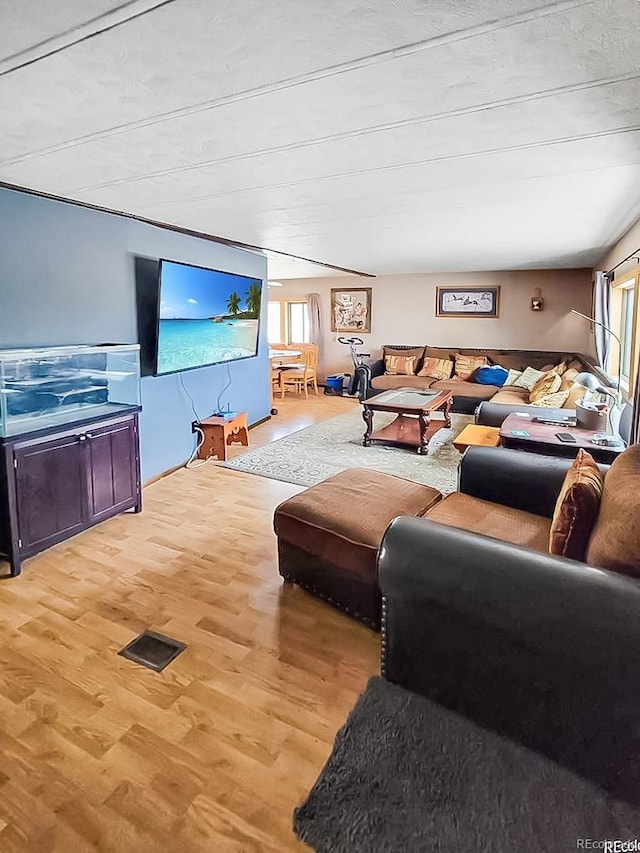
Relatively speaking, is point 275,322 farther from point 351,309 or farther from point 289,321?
point 351,309

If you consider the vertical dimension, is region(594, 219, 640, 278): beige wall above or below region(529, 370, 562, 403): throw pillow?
above

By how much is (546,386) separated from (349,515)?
14.5ft

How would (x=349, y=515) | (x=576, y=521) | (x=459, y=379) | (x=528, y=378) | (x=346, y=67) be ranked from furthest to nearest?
(x=459, y=379) → (x=528, y=378) → (x=349, y=515) → (x=576, y=521) → (x=346, y=67)

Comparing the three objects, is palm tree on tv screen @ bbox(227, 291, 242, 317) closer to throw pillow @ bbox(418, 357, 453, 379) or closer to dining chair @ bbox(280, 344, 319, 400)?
dining chair @ bbox(280, 344, 319, 400)

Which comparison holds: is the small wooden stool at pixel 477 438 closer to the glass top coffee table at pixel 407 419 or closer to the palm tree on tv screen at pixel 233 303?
the glass top coffee table at pixel 407 419

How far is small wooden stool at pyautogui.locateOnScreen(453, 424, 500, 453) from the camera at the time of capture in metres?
4.08

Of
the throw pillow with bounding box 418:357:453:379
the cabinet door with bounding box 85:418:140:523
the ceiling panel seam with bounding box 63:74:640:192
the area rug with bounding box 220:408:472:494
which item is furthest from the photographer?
the throw pillow with bounding box 418:357:453:379

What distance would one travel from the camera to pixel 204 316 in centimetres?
452

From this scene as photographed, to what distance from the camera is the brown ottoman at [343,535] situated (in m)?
2.22

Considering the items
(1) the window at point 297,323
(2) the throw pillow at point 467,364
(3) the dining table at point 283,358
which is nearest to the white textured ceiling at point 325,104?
(2) the throw pillow at point 467,364

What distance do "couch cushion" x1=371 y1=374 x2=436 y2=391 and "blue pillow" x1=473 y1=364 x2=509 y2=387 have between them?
2.21 ft

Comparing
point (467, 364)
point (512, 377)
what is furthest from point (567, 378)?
point (467, 364)

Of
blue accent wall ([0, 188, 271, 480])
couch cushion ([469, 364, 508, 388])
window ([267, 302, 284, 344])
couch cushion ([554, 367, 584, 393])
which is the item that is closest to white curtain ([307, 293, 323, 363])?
window ([267, 302, 284, 344])

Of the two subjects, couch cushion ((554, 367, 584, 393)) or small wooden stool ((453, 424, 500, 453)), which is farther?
couch cushion ((554, 367, 584, 393))
